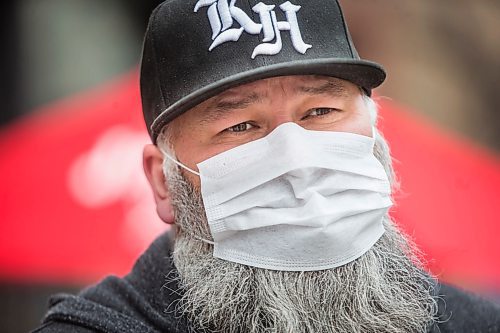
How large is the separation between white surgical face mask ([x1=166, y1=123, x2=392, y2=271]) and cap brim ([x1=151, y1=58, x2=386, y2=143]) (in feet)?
0.56

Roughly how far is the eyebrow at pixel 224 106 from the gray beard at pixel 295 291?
23 centimetres

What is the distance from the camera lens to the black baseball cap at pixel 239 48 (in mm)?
2844

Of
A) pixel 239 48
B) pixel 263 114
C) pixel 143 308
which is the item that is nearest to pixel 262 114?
pixel 263 114

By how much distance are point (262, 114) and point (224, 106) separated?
13cm

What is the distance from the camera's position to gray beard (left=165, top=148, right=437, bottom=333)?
2801mm

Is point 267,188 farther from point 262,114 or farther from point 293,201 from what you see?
point 262,114

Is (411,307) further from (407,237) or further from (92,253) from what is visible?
(92,253)

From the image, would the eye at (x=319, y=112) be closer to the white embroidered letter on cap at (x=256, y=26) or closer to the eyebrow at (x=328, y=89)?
the eyebrow at (x=328, y=89)

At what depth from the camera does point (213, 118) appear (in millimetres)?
2906

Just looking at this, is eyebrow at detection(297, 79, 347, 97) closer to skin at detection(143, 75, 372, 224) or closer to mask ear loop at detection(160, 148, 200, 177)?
skin at detection(143, 75, 372, 224)

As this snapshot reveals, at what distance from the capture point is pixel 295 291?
2.80 m

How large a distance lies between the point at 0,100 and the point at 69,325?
13.6ft

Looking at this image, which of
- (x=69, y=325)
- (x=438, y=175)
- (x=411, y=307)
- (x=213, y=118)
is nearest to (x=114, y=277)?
(x=69, y=325)

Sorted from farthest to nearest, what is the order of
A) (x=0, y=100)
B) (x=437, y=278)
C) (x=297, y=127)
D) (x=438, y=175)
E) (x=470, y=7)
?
(x=470, y=7)
(x=0, y=100)
(x=438, y=175)
(x=437, y=278)
(x=297, y=127)
